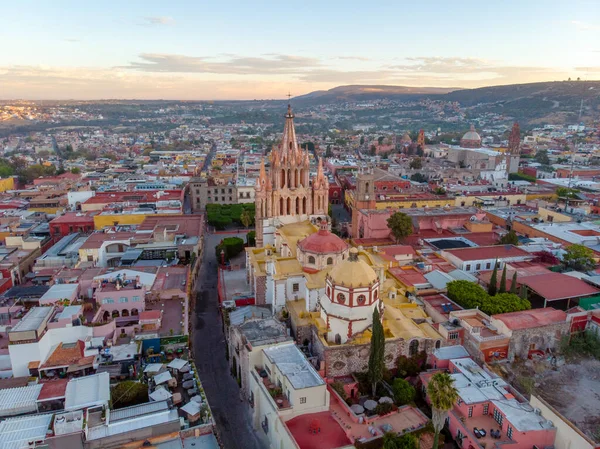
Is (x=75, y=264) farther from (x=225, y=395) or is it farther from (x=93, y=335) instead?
(x=225, y=395)

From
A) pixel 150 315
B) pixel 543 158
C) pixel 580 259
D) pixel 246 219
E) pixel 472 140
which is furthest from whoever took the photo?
pixel 472 140

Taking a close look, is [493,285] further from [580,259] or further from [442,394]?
[442,394]

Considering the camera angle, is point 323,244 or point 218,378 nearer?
point 218,378

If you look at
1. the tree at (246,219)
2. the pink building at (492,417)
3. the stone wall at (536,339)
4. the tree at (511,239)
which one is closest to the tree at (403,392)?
the pink building at (492,417)

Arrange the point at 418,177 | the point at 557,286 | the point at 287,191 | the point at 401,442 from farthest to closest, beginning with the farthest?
the point at 418,177, the point at 287,191, the point at 557,286, the point at 401,442

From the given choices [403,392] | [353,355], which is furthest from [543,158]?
[403,392]

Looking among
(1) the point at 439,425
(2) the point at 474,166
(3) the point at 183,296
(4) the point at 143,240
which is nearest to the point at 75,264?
(4) the point at 143,240

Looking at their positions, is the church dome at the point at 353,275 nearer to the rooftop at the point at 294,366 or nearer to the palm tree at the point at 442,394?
the rooftop at the point at 294,366
